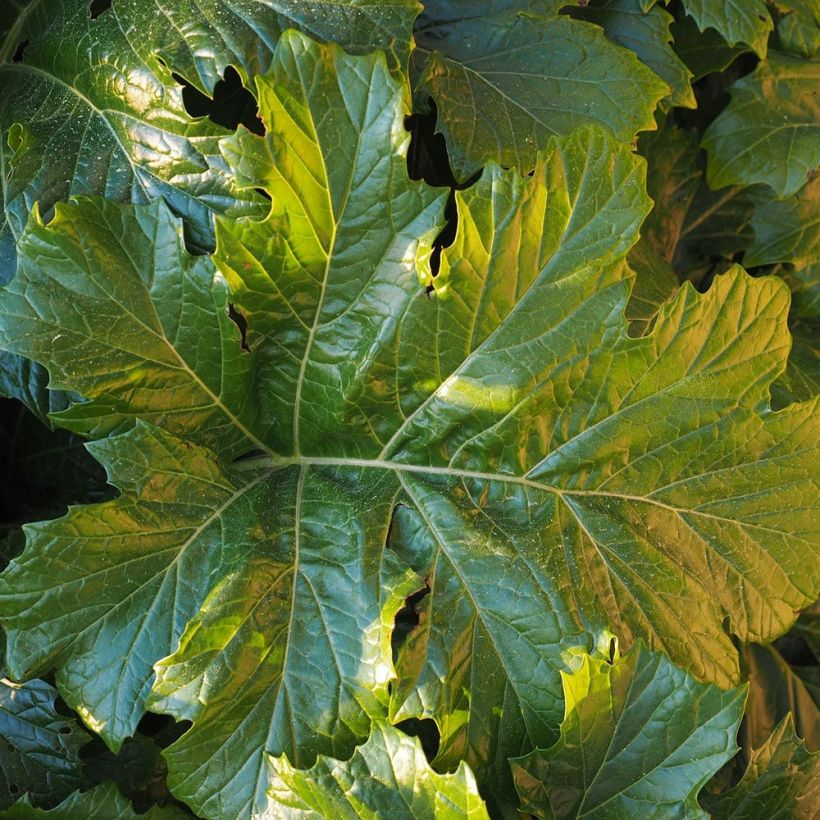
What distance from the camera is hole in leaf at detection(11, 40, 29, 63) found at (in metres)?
1.00

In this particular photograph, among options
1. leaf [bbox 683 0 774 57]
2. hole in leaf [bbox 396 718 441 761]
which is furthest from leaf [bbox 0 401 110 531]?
leaf [bbox 683 0 774 57]

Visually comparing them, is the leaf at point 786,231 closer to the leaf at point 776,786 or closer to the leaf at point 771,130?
the leaf at point 771,130

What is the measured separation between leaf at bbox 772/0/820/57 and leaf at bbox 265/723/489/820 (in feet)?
3.41

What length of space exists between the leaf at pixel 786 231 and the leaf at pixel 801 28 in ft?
0.61

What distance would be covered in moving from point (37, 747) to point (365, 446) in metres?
0.44

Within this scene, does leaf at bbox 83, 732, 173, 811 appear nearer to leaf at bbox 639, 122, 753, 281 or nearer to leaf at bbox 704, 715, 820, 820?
leaf at bbox 704, 715, 820, 820

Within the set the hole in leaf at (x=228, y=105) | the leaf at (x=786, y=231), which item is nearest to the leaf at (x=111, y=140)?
the hole in leaf at (x=228, y=105)

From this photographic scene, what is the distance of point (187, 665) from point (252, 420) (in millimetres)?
242

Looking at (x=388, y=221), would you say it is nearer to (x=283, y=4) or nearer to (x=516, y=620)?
(x=283, y=4)

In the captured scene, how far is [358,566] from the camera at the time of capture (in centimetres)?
85

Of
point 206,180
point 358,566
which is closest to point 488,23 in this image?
point 206,180

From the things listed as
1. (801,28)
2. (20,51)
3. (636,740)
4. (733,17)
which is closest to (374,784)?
(636,740)

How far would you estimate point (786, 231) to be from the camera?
1.34 meters

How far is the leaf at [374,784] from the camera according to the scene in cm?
76
